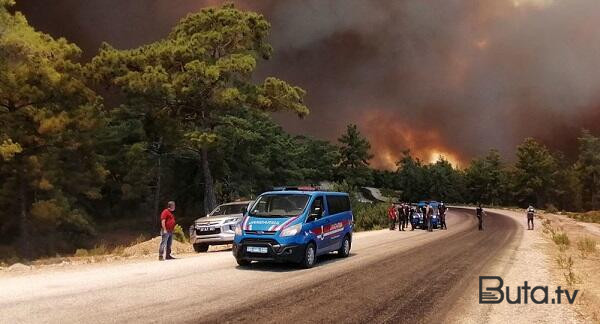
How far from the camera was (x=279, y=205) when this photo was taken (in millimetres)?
13859

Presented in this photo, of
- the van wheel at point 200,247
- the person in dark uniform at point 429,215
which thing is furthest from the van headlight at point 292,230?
the person in dark uniform at point 429,215

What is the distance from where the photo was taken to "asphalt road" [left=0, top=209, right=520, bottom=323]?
306 inches

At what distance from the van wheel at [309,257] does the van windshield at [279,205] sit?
3.30ft

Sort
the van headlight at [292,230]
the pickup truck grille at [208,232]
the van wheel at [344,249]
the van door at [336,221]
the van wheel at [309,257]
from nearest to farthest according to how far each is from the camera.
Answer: the van headlight at [292,230] → the van wheel at [309,257] → the van door at [336,221] → the van wheel at [344,249] → the pickup truck grille at [208,232]

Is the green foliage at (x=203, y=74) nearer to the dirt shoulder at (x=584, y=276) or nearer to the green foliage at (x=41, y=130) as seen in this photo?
the green foliage at (x=41, y=130)

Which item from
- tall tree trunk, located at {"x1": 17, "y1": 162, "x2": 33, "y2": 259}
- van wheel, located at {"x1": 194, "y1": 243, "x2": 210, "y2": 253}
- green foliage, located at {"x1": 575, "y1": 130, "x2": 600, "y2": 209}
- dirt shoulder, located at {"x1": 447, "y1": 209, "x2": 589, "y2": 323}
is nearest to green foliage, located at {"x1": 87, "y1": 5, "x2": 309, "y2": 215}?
tall tree trunk, located at {"x1": 17, "y1": 162, "x2": 33, "y2": 259}

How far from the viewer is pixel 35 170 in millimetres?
29562

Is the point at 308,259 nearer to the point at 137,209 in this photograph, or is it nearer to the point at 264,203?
the point at 264,203

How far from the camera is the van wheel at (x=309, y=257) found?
13.0 m

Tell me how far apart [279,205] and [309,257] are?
170 cm

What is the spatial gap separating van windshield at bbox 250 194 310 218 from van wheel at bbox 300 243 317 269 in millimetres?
1005

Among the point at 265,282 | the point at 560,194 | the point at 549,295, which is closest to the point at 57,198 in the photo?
the point at 265,282

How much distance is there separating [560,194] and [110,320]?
142m

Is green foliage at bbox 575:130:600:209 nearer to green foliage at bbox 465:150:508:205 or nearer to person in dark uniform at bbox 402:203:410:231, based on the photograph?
green foliage at bbox 465:150:508:205
